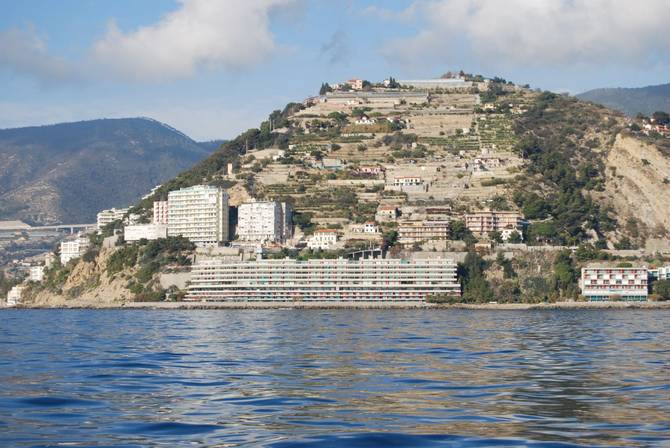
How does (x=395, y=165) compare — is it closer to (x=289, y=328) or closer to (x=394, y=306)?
(x=394, y=306)

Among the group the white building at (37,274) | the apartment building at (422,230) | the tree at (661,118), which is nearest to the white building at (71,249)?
the white building at (37,274)

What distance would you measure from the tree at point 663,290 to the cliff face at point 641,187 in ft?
39.8

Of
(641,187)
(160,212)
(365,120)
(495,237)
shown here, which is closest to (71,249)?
(160,212)

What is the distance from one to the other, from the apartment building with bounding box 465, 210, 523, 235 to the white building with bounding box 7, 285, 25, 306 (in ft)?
168

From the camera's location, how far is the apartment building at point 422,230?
360 feet

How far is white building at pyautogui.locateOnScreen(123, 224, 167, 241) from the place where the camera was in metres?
121

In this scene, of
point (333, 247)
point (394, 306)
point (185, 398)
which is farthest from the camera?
point (333, 247)

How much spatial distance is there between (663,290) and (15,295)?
74.2 m

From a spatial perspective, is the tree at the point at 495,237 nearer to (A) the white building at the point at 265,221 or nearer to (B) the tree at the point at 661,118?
(A) the white building at the point at 265,221

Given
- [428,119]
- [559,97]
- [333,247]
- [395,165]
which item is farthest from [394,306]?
[559,97]

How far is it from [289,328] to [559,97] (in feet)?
318

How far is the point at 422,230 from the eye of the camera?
362 ft

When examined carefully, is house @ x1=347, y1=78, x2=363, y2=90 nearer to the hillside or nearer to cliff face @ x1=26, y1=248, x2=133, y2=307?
the hillside

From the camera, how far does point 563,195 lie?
116 meters
